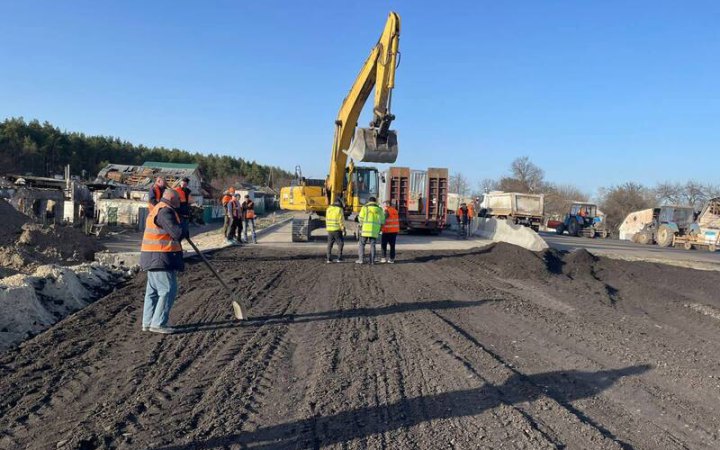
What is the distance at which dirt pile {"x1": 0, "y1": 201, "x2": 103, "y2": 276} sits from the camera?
11.2 meters

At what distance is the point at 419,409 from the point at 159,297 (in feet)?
12.0

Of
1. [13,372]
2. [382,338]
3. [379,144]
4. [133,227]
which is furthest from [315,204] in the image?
[13,372]

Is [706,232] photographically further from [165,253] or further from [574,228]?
[165,253]

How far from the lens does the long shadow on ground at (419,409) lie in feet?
12.2

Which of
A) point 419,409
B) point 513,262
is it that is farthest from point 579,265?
point 419,409

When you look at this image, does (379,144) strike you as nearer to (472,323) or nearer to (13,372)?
(472,323)

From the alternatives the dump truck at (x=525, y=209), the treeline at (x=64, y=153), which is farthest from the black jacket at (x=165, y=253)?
the treeline at (x=64, y=153)

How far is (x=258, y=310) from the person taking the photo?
781cm

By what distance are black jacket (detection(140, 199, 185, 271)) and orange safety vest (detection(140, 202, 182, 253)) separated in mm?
45

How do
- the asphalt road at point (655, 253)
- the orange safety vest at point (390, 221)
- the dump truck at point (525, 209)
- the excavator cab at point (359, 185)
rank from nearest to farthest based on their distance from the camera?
the orange safety vest at point (390, 221)
the asphalt road at point (655, 253)
the excavator cab at point (359, 185)
the dump truck at point (525, 209)

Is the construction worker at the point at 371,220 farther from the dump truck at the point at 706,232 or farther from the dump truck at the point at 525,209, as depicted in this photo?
the dump truck at the point at 525,209

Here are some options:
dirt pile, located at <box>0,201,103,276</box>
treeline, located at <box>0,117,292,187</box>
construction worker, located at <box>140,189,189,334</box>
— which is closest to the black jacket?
construction worker, located at <box>140,189,189,334</box>

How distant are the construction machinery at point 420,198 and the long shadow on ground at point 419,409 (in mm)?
18946

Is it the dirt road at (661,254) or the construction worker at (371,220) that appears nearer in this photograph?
the construction worker at (371,220)
